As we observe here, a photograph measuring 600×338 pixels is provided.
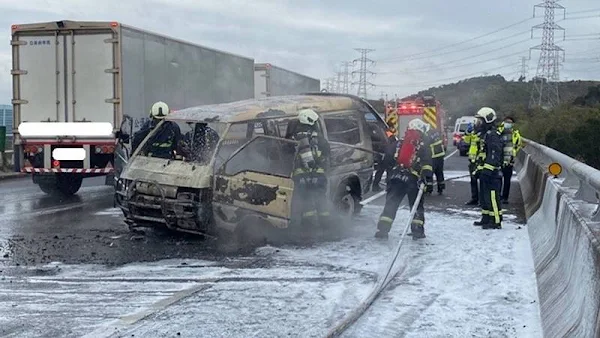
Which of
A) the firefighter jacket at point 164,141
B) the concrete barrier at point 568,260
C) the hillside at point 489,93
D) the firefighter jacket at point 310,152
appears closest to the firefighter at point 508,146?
the concrete barrier at point 568,260

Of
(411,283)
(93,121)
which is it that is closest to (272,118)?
A: (411,283)

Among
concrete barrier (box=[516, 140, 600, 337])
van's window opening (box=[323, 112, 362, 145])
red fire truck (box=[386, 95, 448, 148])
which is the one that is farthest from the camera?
red fire truck (box=[386, 95, 448, 148])

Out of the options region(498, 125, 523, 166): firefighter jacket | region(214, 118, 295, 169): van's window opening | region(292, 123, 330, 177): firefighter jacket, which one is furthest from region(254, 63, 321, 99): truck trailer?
region(292, 123, 330, 177): firefighter jacket

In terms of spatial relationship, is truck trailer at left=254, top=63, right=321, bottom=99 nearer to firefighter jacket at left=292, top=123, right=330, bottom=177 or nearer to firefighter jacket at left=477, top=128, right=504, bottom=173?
firefighter jacket at left=477, top=128, right=504, bottom=173

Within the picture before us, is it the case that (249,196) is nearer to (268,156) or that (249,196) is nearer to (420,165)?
(268,156)

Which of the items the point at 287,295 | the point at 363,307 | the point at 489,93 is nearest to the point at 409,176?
the point at 287,295

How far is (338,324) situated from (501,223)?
19.5 ft

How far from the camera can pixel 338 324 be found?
538 centimetres

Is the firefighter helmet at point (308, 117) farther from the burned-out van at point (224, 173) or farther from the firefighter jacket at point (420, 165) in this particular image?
the firefighter jacket at point (420, 165)

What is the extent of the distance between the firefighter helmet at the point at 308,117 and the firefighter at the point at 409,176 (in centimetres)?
121

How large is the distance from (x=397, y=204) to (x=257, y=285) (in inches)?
126

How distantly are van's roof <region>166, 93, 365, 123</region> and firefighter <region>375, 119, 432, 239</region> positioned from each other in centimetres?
157

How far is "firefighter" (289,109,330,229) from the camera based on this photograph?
9352 mm

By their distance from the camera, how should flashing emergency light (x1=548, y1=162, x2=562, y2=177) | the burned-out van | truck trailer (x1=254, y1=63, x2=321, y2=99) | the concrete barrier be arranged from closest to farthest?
the concrete barrier
the burned-out van
flashing emergency light (x1=548, y1=162, x2=562, y2=177)
truck trailer (x1=254, y1=63, x2=321, y2=99)
